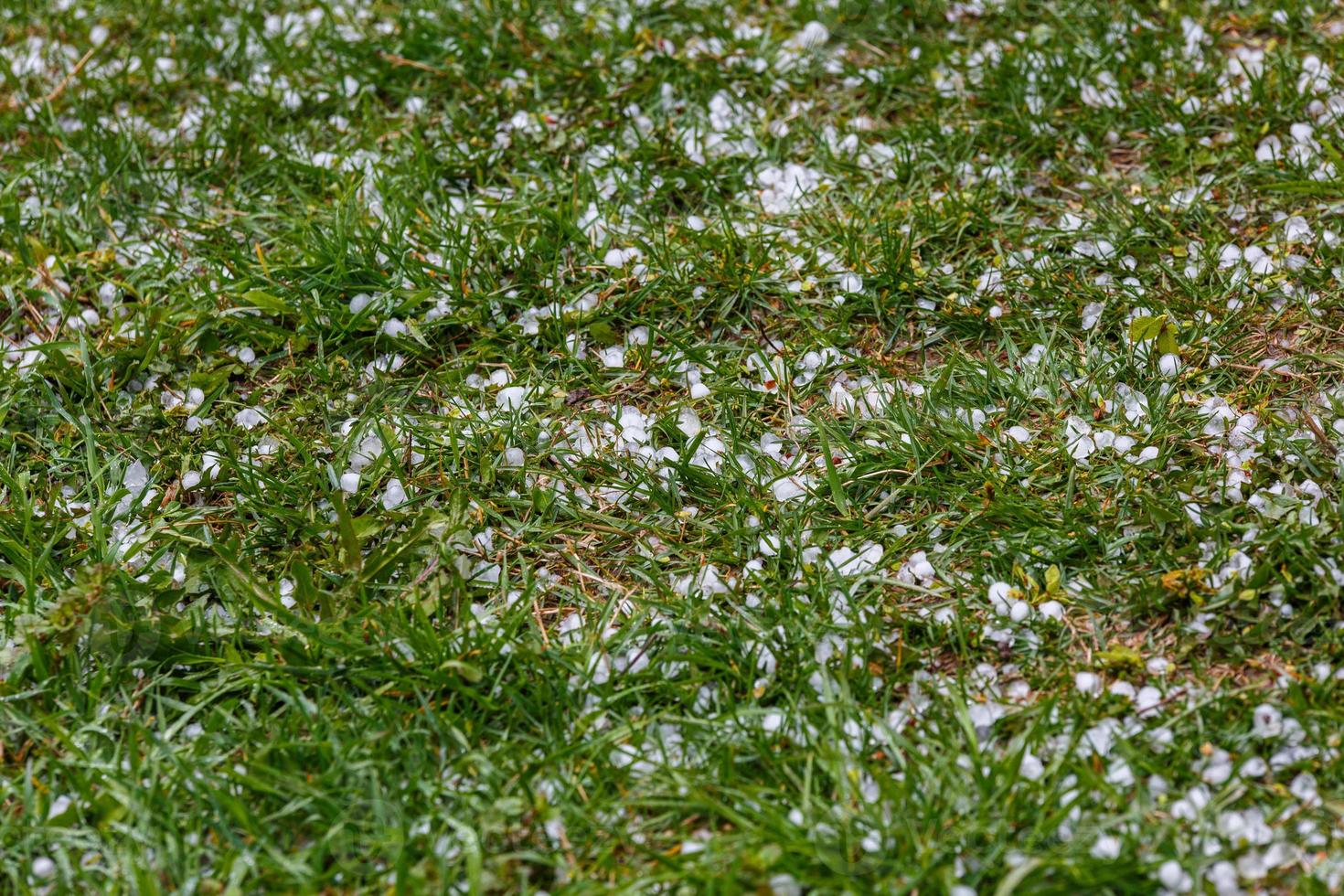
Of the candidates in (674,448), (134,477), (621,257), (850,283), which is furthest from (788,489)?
(134,477)

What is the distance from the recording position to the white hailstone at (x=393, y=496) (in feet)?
9.31

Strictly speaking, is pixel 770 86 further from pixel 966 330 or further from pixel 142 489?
pixel 142 489

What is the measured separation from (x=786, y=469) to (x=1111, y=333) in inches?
39.8

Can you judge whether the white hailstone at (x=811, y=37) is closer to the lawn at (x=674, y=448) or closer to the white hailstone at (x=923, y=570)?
the lawn at (x=674, y=448)

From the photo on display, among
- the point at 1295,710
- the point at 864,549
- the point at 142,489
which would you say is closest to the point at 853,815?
the point at 864,549

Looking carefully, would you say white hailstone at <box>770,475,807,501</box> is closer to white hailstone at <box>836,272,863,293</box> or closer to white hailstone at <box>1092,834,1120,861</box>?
white hailstone at <box>836,272,863,293</box>

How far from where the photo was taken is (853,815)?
217 cm

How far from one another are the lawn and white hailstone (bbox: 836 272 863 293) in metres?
0.06

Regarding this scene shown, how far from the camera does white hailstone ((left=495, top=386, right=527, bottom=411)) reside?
3.05 metres

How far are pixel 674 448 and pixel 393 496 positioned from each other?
2.38 ft

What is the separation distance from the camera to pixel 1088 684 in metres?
2.36

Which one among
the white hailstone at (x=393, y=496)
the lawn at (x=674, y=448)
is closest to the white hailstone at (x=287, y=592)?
the lawn at (x=674, y=448)

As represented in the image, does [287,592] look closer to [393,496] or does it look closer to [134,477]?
[393,496]

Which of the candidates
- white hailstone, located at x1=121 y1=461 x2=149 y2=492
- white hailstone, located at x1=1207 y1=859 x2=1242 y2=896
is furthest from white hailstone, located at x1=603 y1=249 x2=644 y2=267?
white hailstone, located at x1=1207 y1=859 x2=1242 y2=896
